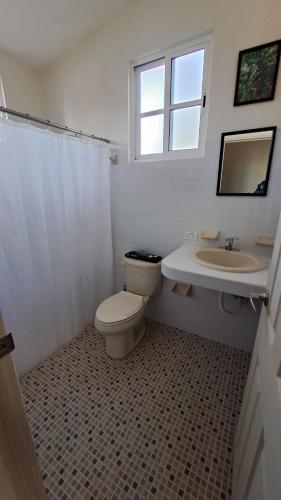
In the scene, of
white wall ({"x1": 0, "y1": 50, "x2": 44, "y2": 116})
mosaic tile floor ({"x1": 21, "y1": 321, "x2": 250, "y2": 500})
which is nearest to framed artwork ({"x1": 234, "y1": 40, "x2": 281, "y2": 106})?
mosaic tile floor ({"x1": 21, "y1": 321, "x2": 250, "y2": 500})

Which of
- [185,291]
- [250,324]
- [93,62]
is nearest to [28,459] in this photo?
[185,291]

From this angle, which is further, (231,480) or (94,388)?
(94,388)

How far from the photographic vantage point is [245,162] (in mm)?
1386

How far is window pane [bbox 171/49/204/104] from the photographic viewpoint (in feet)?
4.83

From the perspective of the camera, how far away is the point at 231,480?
96 cm

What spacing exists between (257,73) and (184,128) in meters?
0.53

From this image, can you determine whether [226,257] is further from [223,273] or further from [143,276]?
[143,276]

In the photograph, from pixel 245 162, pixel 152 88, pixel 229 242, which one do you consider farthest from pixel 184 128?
pixel 229 242

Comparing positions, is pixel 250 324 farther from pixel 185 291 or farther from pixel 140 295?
pixel 140 295

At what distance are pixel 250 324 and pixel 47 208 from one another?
68.6 inches

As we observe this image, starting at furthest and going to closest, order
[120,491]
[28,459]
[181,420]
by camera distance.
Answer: [181,420], [120,491], [28,459]

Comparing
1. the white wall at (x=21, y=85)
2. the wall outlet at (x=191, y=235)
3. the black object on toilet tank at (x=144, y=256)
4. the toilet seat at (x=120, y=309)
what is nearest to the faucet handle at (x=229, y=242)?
the wall outlet at (x=191, y=235)

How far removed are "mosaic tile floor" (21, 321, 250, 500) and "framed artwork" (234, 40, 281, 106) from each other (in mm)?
1811

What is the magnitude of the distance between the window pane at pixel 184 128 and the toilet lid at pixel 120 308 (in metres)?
1.27
